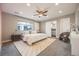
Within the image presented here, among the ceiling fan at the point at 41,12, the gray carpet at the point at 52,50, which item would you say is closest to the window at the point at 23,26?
the ceiling fan at the point at 41,12

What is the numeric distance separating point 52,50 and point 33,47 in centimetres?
48

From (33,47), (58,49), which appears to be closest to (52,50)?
(58,49)

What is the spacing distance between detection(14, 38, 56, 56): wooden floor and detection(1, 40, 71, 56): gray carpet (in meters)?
0.09

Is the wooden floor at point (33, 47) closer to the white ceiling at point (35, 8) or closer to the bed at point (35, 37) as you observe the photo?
the bed at point (35, 37)

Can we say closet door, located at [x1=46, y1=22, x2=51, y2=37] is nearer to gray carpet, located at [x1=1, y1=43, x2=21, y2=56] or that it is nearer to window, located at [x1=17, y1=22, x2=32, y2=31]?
window, located at [x1=17, y1=22, x2=32, y2=31]

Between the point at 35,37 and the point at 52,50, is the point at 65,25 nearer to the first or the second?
the point at 52,50

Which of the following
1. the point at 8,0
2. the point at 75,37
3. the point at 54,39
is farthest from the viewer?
the point at 54,39

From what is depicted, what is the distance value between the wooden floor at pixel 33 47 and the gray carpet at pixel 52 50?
87 millimetres

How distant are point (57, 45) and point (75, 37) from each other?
48 cm

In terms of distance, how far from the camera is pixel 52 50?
2.17m

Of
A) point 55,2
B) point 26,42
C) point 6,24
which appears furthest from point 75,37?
point 6,24

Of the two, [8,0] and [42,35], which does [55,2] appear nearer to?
[42,35]

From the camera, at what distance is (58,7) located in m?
2.16

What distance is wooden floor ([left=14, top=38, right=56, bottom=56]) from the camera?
2092mm
